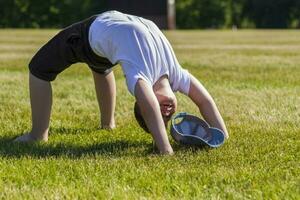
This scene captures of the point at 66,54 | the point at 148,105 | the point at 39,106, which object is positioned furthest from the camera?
the point at 39,106

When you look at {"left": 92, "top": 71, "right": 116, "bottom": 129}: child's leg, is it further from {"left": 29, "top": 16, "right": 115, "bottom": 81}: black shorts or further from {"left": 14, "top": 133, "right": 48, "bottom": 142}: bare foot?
{"left": 14, "top": 133, "right": 48, "bottom": 142}: bare foot

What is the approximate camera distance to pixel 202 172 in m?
3.78

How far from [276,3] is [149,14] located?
780 inches

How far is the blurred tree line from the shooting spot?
64750 millimetres

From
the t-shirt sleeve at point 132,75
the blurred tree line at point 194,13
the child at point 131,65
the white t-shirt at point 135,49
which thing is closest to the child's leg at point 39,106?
the child at point 131,65

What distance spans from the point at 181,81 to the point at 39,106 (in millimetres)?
1080

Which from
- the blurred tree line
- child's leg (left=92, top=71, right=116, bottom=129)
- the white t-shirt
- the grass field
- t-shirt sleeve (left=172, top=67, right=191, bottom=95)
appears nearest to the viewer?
the grass field

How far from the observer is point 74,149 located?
4.62 metres

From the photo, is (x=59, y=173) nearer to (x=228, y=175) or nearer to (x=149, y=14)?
(x=228, y=175)

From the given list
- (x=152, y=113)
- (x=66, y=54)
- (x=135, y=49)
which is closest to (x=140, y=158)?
(x=152, y=113)

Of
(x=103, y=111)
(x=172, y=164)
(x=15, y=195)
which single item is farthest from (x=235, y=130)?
(x=15, y=195)

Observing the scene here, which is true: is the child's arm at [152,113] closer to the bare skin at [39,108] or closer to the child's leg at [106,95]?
the bare skin at [39,108]

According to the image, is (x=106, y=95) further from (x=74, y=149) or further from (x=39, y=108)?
(x=74, y=149)

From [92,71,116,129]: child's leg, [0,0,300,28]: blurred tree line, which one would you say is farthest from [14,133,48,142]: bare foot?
[0,0,300,28]: blurred tree line
